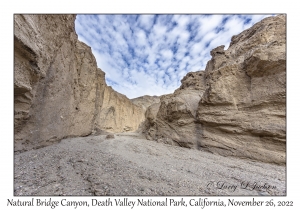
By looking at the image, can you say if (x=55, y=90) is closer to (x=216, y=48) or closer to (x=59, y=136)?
(x=59, y=136)

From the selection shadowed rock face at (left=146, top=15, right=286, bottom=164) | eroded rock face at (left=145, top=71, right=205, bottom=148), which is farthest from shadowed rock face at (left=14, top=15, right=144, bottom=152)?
shadowed rock face at (left=146, top=15, right=286, bottom=164)

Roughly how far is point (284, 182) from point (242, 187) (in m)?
0.90

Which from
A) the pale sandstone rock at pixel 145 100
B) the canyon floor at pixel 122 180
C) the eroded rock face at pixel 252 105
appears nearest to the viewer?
the canyon floor at pixel 122 180

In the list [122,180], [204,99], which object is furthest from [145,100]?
[122,180]

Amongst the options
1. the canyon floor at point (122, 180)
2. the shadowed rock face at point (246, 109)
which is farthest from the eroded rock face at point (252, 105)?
the canyon floor at point (122, 180)

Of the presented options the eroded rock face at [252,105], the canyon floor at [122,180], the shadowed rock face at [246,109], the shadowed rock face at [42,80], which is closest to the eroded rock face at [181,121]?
the shadowed rock face at [246,109]

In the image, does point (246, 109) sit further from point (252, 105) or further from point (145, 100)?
point (145, 100)

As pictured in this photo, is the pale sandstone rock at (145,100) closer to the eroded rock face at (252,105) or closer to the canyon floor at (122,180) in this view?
the eroded rock face at (252,105)

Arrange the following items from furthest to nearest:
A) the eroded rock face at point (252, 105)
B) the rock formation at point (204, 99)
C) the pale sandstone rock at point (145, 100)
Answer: the pale sandstone rock at point (145, 100) < the eroded rock face at point (252, 105) < the rock formation at point (204, 99)

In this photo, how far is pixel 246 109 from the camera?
380 centimetres

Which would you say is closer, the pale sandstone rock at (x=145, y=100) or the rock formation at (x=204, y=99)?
the rock formation at (x=204, y=99)

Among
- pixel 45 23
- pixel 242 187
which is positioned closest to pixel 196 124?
pixel 242 187

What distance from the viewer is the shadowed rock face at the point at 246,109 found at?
3.22m

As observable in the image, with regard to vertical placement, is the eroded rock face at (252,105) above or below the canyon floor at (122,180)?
above
